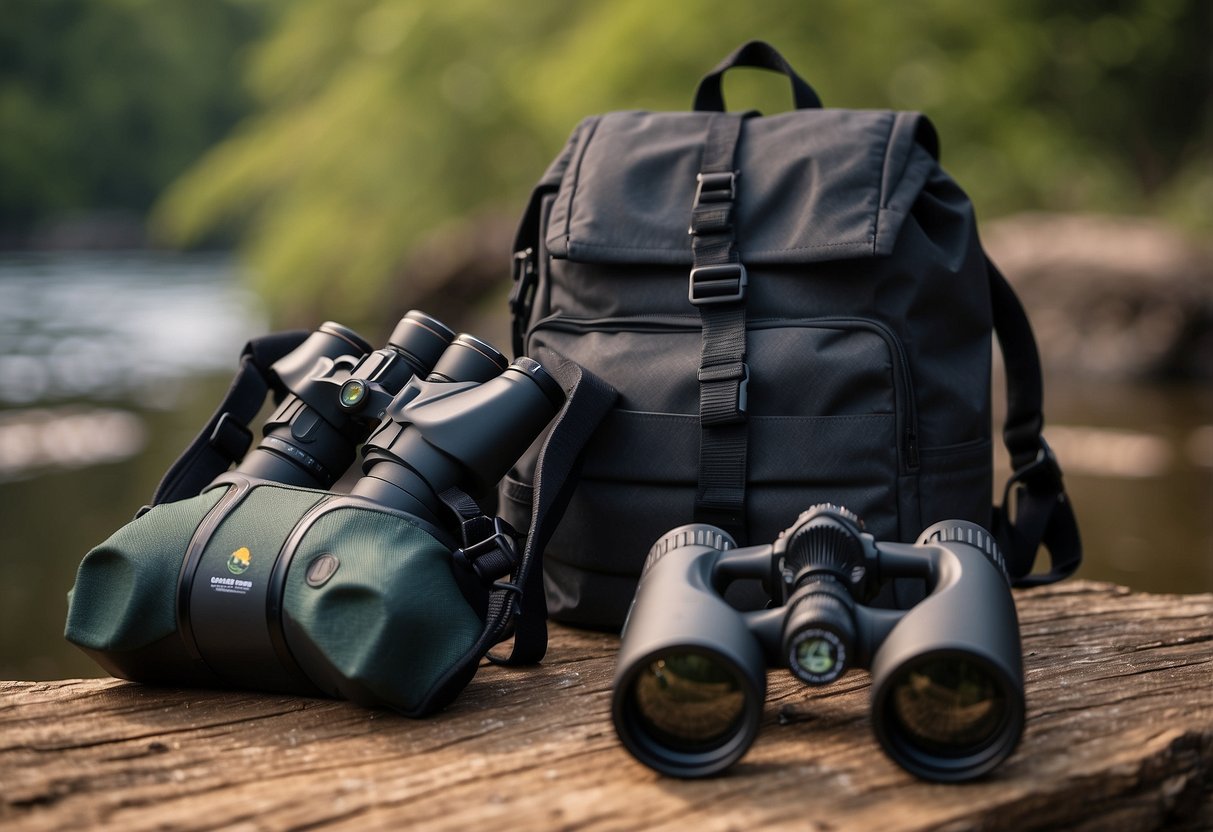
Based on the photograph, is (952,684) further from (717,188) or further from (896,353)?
(717,188)

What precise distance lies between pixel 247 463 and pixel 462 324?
6.77m

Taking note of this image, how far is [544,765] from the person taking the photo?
1.17 metres

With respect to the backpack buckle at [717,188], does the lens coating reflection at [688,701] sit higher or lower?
lower

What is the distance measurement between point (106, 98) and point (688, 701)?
2855 cm

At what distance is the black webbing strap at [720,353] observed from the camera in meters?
1.57

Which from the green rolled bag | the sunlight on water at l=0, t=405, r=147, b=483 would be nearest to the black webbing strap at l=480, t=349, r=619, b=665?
the green rolled bag

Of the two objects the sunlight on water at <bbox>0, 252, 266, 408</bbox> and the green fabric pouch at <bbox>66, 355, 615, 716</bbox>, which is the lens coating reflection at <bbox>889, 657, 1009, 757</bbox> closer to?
the green fabric pouch at <bbox>66, 355, 615, 716</bbox>

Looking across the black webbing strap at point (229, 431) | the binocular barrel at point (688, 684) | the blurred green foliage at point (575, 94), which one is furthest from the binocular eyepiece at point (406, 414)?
the blurred green foliage at point (575, 94)

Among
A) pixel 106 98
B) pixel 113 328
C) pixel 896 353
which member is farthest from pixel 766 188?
pixel 106 98

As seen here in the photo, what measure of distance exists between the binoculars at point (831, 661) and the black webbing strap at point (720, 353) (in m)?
0.39

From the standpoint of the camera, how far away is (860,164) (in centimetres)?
166

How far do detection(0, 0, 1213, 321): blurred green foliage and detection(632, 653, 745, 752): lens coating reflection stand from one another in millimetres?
6767

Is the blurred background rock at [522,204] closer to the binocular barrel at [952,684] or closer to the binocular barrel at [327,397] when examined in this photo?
the binocular barrel at [327,397]

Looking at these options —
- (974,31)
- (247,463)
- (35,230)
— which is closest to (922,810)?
(247,463)
